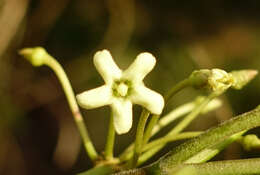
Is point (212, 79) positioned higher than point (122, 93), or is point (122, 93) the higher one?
point (212, 79)

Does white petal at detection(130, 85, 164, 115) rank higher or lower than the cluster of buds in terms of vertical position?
lower

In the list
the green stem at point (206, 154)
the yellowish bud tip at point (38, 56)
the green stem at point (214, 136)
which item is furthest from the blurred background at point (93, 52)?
the green stem at point (214, 136)

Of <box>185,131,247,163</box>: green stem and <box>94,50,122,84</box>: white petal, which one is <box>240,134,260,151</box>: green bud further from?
<box>94,50,122,84</box>: white petal

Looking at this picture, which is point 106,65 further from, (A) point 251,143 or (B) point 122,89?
(A) point 251,143

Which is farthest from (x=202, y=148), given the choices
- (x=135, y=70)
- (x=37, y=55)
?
(x=37, y=55)

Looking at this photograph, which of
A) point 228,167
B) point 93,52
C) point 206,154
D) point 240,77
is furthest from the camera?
point 93,52

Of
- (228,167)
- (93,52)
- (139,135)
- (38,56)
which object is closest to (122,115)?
(139,135)

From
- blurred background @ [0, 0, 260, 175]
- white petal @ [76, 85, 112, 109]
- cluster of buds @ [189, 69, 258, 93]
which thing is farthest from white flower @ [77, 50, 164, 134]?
blurred background @ [0, 0, 260, 175]

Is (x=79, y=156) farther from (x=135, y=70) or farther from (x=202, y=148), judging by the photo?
(x=202, y=148)
